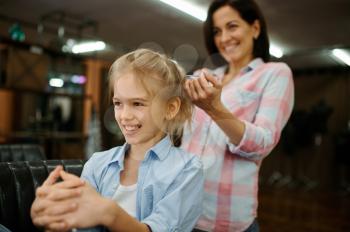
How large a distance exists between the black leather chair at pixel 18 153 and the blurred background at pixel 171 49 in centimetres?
70

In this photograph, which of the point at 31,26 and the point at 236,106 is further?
the point at 31,26

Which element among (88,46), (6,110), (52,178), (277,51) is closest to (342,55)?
(277,51)

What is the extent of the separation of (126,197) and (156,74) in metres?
0.24

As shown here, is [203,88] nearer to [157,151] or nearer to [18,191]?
[157,151]

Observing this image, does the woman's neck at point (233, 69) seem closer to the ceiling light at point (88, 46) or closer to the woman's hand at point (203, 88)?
the woman's hand at point (203, 88)

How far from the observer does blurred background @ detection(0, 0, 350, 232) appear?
3758 millimetres

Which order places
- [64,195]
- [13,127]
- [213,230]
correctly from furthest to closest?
1. [13,127]
2. [213,230]
3. [64,195]

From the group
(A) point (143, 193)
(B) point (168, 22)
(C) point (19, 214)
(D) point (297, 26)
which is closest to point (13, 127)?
(B) point (168, 22)

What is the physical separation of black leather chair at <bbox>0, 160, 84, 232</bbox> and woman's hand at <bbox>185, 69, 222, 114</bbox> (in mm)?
564

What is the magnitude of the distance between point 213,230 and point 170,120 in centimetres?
33

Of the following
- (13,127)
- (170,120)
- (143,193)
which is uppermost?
(170,120)

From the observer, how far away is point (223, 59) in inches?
40.1

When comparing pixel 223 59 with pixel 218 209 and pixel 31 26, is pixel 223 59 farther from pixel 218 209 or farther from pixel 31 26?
pixel 31 26

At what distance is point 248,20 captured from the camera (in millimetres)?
901
